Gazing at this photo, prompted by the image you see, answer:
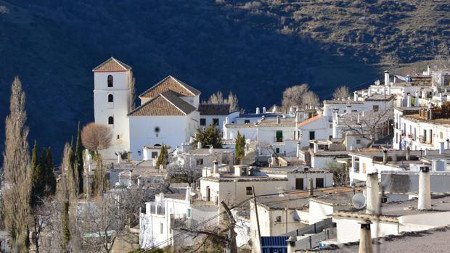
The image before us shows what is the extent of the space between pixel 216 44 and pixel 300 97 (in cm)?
3260

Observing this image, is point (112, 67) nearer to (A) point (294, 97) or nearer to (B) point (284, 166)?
(A) point (294, 97)

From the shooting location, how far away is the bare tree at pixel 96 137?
184 feet

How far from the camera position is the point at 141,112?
55.9 metres

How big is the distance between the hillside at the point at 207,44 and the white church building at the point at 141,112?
20.1m

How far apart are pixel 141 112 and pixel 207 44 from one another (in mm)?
59318

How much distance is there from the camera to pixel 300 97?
82.8 m

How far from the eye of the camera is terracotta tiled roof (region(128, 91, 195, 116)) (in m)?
55.2

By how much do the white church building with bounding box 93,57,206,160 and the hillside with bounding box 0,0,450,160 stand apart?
66.0 ft

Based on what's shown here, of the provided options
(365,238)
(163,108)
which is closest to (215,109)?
(163,108)

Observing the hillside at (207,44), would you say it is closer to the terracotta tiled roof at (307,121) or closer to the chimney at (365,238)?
the terracotta tiled roof at (307,121)

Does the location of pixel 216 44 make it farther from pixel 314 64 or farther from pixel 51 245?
pixel 51 245

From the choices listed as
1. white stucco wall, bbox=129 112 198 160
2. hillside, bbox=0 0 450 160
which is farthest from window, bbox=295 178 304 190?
hillside, bbox=0 0 450 160

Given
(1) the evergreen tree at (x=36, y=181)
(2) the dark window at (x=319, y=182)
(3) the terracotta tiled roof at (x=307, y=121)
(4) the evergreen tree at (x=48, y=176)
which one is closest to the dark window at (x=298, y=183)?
(2) the dark window at (x=319, y=182)

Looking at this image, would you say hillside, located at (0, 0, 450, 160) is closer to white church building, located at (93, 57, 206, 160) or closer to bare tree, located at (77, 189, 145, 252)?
white church building, located at (93, 57, 206, 160)
